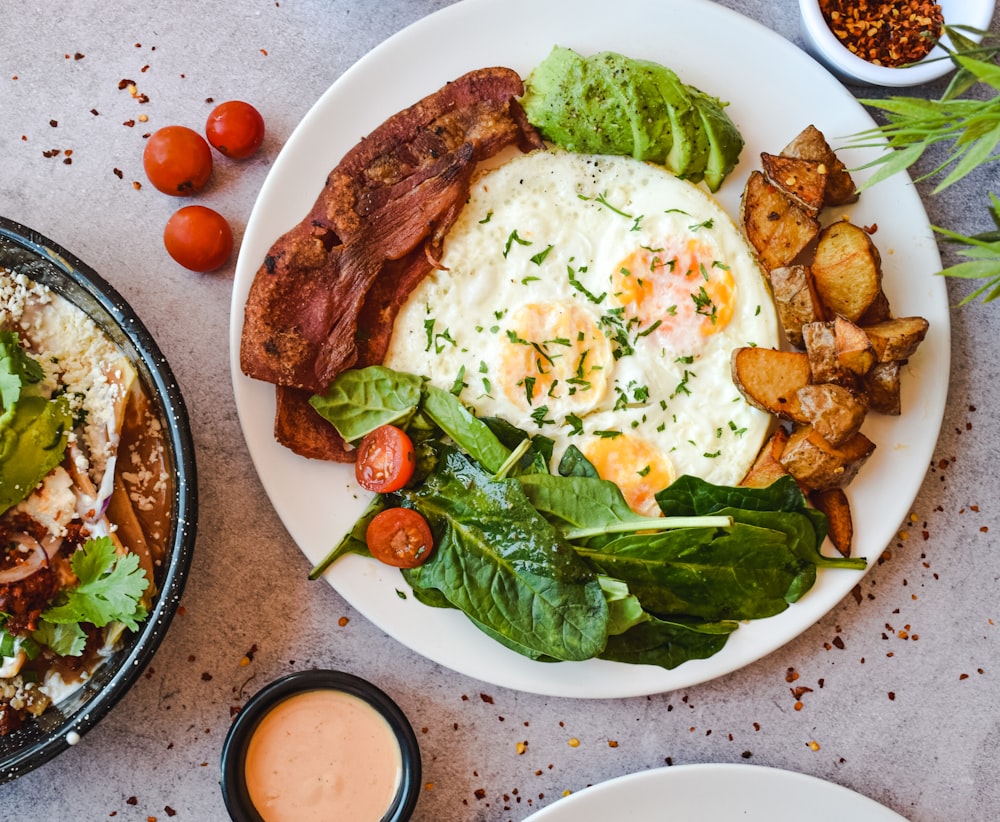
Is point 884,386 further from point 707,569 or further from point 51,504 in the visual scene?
point 51,504

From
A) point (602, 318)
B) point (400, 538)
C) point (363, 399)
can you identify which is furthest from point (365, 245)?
point (400, 538)

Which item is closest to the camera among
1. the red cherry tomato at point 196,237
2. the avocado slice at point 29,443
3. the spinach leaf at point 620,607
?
the avocado slice at point 29,443

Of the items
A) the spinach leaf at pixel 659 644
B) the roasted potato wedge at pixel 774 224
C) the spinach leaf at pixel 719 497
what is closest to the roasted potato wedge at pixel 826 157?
the roasted potato wedge at pixel 774 224

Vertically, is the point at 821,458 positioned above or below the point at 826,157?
below

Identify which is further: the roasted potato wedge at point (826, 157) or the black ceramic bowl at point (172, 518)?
the roasted potato wedge at point (826, 157)

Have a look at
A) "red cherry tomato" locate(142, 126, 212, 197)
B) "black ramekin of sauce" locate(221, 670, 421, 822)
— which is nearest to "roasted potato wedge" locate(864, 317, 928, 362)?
"black ramekin of sauce" locate(221, 670, 421, 822)

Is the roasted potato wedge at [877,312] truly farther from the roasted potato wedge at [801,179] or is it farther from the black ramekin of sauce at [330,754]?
the black ramekin of sauce at [330,754]

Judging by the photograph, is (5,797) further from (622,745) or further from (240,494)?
(622,745)

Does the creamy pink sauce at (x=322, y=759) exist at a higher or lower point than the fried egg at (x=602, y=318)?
lower
